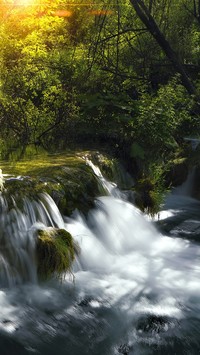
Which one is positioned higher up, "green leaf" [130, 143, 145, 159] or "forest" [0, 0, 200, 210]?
"forest" [0, 0, 200, 210]

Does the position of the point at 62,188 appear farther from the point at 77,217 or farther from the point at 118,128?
the point at 118,128

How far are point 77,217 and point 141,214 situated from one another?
194 cm

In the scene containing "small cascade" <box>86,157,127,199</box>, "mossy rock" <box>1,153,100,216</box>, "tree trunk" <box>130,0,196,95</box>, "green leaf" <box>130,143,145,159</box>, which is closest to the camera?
"mossy rock" <box>1,153,100,216</box>

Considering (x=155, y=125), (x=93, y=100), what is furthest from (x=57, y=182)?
(x=93, y=100)

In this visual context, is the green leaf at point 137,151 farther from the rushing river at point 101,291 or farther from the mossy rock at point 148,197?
the rushing river at point 101,291

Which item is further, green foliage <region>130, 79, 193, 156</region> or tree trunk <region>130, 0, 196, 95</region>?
green foliage <region>130, 79, 193, 156</region>

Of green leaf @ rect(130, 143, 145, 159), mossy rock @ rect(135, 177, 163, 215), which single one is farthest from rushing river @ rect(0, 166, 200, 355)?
green leaf @ rect(130, 143, 145, 159)

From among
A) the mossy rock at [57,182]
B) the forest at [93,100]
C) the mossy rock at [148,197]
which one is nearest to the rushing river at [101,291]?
the mossy rock at [57,182]

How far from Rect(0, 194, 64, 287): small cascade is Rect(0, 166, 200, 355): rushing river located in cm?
1

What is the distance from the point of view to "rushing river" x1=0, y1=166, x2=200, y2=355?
3984 millimetres

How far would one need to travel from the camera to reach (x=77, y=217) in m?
6.57

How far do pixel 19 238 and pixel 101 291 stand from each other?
126 cm

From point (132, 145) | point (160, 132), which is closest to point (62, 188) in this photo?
point (132, 145)

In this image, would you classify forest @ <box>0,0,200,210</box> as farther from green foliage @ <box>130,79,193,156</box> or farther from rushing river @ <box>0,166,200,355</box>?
rushing river @ <box>0,166,200,355</box>
